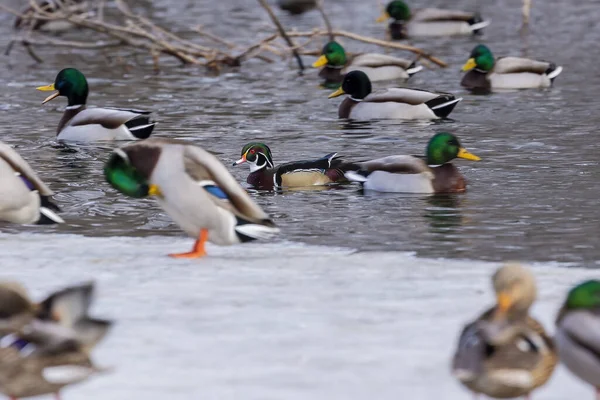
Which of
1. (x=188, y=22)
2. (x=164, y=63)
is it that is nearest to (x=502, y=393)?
(x=164, y=63)

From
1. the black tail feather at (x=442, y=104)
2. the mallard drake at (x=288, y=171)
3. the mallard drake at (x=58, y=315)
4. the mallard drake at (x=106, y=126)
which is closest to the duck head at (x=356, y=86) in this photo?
the black tail feather at (x=442, y=104)

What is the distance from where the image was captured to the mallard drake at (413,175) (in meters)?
10.9

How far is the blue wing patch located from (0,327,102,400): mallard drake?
2.56 meters

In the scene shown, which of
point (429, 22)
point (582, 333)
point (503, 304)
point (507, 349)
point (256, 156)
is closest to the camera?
point (582, 333)

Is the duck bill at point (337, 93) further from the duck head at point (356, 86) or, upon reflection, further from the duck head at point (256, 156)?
the duck head at point (256, 156)

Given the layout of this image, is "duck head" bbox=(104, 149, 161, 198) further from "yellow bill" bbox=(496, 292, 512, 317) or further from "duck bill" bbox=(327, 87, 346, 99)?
"duck bill" bbox=(327, 87, 346, 99)

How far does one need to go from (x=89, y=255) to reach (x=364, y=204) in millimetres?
3307

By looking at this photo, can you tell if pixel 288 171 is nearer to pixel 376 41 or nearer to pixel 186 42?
pixel 376 41

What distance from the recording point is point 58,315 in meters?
4.86

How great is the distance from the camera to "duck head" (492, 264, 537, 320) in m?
4.91

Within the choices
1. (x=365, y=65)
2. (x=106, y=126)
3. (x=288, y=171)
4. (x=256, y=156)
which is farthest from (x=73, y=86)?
(x=365, y=65)

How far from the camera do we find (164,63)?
20.8 m

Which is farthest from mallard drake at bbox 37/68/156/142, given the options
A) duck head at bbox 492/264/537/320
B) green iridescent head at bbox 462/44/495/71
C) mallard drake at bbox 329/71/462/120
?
duck head at bbox 492/264/537/320

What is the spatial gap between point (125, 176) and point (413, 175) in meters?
4.22
